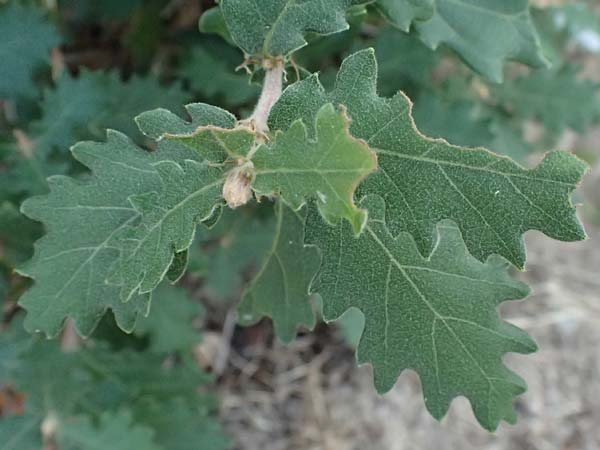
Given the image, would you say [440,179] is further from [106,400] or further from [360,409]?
[360,409]

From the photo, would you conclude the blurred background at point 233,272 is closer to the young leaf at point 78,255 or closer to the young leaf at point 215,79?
the young leaf at point 215,79

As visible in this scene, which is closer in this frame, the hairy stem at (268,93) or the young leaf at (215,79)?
the hairy stem at (268,93)

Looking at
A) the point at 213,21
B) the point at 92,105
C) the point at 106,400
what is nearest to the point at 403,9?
the point at 213,21

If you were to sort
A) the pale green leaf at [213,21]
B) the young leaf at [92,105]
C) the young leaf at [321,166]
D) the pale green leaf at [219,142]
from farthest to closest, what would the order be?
1. the young leaf at [92,105]
2. the pale green leaf at [213,21]
3. the pale green leaf at [219,142]
4. the young leaf at [321,166]

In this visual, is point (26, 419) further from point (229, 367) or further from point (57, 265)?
point (229, 367)

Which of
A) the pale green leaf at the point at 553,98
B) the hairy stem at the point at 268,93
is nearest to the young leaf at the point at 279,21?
the hairy stem at the point at 268,93

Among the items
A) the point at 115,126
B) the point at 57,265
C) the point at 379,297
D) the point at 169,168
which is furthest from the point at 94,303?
the point at 115,126
